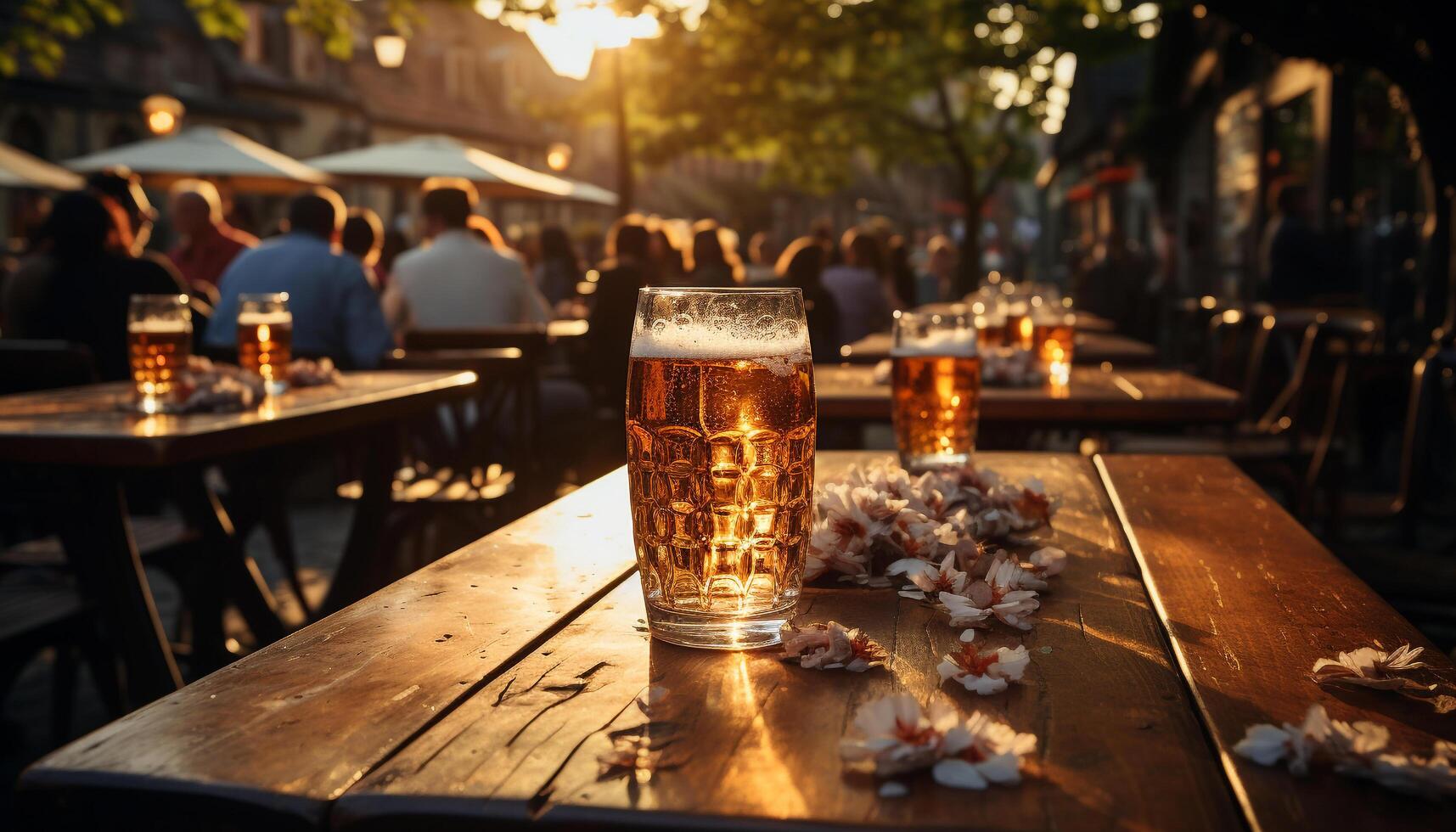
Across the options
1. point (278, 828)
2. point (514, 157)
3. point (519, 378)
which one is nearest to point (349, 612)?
point (278, 828)

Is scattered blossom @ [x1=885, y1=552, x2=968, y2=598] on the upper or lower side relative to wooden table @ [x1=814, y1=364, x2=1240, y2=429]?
upper

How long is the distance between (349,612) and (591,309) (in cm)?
542

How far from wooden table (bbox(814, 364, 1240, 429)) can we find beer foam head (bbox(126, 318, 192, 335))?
130cm

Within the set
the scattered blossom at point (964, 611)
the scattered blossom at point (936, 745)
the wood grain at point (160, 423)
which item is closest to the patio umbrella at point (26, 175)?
the wood grain at point (160, 423)

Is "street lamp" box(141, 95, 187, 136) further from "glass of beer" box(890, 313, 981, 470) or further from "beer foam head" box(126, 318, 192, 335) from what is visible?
"glass of beer" box(890, 313, 981, 470)

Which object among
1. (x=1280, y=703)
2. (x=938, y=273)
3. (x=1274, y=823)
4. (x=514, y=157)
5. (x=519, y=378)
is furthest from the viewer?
(x=514, y=157)

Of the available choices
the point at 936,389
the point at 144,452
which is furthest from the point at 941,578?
the point at 144,452

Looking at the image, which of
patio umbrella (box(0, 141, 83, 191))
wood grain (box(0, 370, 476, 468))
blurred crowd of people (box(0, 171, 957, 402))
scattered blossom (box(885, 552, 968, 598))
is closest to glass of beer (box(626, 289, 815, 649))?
scattered blossom (box(885, 552, 968, 598))

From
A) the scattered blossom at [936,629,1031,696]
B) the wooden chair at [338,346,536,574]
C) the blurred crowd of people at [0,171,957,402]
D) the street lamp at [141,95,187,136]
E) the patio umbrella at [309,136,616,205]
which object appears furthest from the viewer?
the street lamp at [141,95,187,136]

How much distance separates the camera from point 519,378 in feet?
16.9

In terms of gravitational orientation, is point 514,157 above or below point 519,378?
above

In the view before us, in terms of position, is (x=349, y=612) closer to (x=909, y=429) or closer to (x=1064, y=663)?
(x=1064, y=663)

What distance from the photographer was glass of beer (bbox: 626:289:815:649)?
3.39 ft

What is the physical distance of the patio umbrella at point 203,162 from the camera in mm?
11555
